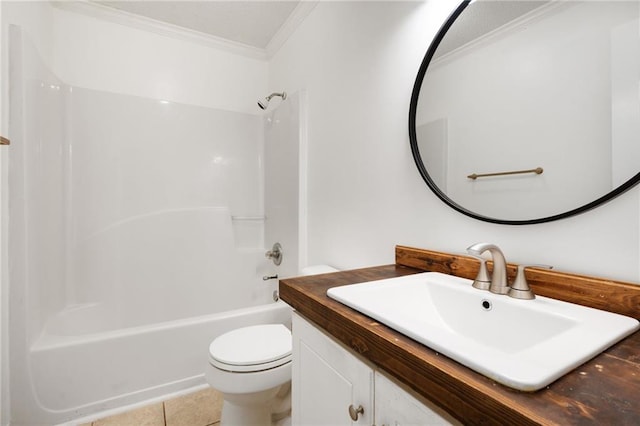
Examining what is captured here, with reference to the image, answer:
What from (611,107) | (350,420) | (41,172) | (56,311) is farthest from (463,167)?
(56,311)

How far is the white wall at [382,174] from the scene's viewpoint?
67 centimetres

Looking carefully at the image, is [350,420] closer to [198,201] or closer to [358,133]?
[358,133]

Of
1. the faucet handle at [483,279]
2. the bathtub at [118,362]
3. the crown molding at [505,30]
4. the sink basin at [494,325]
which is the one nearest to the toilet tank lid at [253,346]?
the bathtub at [118,362]

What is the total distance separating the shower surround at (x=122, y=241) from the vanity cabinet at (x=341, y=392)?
1026 millimetres

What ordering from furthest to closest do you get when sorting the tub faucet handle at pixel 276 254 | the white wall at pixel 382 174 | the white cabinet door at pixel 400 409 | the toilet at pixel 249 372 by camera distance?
the tub faucet handle at pixel 276 254, the toilet at pixel 249 372, the white wall at pixel 382 174, the white cabinet door at pixel 400 409

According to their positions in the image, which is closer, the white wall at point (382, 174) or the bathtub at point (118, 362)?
the white wall at point (382, 174)

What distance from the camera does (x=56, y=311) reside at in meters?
1.69

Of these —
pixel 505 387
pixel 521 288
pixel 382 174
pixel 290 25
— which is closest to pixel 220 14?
pixel 290 25

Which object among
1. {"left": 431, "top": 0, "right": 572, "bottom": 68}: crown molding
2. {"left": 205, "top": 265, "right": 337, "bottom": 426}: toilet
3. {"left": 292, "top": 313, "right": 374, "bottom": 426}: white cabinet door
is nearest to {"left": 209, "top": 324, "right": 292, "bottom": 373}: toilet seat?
{"left": 205, "top": 265, "right": 337, "bottom": 426}: toilet

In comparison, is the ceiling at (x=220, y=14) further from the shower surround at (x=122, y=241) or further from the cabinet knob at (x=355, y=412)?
the cabinet knob at (x=355, y=412)

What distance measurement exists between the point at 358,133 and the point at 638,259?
3.39ft

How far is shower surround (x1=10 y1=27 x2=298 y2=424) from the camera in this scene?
136cm

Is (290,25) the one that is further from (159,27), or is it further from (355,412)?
(355,412)

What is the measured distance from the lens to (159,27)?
6.83 feet
